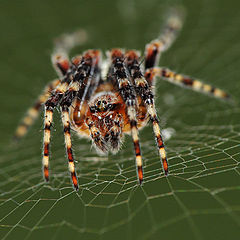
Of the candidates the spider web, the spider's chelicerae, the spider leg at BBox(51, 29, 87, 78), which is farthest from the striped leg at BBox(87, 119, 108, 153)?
the spider leg at BBox(51, 29, 87, 78)

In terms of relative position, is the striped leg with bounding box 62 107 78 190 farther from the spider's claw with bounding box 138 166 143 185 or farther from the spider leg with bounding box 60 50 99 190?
the spider's claw with bounding box 138 166 143 185

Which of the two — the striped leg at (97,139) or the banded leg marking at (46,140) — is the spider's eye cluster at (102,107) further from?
the banded leg marking at (46,140)

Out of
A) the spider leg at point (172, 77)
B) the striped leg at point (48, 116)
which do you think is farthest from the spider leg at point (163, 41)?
the striped leg at point (48, 116)

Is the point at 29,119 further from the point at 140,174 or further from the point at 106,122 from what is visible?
the point at 140,174

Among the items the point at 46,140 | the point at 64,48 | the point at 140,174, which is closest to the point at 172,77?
the point at 140,174

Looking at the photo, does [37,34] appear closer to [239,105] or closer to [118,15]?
[118,15]

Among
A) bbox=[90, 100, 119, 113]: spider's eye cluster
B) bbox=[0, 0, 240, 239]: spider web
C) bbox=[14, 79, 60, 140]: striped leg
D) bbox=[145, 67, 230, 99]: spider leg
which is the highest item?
bbox=[14, 79, 60, 140]: striped leg
